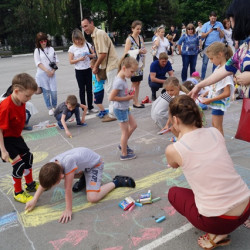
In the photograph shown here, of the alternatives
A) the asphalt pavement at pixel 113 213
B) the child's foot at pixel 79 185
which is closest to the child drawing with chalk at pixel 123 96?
the asphalt pavement at pixel 113 213

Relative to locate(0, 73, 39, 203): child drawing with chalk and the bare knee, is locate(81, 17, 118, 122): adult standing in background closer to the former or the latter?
locate(0, 73, 39, 203): child drawing with chalk

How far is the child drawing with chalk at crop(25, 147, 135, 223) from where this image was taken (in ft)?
8.14

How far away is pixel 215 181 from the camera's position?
6.20ft

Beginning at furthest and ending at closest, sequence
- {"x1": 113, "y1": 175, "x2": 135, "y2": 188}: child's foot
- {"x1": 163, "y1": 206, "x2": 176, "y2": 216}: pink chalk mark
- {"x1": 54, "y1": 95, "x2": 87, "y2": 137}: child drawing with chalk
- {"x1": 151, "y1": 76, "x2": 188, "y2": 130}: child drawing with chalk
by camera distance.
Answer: {"x1": 54, "y1": 95, "x2": 87, "y2": 137}: child drawing with chalk, {"x1": 151, "y1": 76, "x2": 188, "y2": 130}: child drawing with chalk, {"x1": 113, "y1": 175, "x2": 135, "y2": 188}: child's foot, {"x1": 163, "y1": 206, "x2": 176, "y2": 216}: pink chalk mark

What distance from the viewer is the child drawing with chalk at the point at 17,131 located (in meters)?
2.65

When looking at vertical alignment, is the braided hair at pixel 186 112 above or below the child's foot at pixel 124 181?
above

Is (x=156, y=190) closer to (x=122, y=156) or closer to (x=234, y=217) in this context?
(x=122, y=156)

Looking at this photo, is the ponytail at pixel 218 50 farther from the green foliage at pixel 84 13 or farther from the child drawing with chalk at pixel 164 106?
the green foliage at pixel 84 13

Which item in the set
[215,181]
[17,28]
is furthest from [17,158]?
[17,28]

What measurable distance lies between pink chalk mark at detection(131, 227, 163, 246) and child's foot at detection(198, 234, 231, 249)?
370 mm

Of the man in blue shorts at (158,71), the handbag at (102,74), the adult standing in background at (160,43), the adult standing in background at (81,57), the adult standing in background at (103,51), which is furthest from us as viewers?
the adult standing in background at (160,43)

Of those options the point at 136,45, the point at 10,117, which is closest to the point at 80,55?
the point at 136,45

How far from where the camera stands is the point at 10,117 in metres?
2.70

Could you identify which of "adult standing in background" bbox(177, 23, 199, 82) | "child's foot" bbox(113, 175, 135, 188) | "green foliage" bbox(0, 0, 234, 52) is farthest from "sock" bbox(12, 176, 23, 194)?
"green foliage" bbox(0, 0, 234, 52)
